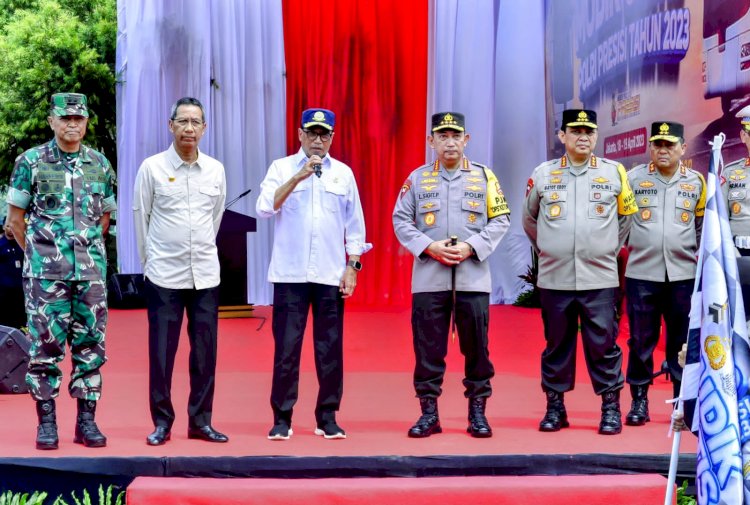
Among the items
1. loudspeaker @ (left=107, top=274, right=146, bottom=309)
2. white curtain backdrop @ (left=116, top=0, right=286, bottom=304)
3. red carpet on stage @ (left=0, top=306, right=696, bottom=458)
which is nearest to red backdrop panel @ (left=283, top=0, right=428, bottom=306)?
white curtain backdrop @ (left=116, top=0, right=286, bottom=304)

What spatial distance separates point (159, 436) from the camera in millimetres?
4180

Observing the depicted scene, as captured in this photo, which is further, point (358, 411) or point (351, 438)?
point (358, 411)

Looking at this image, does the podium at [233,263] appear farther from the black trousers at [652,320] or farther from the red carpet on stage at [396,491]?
the red carpet on stage at [396,491]

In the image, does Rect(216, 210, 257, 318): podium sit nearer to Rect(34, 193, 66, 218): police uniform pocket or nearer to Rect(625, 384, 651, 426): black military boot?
Rect(34, 193, 66, 218): police uniform pocket

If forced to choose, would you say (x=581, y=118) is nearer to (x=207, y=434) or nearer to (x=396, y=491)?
(x=396, y=491)

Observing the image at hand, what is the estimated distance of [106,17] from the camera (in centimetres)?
1309

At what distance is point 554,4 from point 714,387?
7801mm

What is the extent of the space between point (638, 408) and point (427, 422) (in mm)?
1020

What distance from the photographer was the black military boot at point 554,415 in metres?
4.48

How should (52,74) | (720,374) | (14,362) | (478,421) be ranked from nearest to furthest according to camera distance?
(720,374), (478,421), (14,362), (52,74)

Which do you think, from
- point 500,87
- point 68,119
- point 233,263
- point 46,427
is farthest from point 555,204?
point 500,87

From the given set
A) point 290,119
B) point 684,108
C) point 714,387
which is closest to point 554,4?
point 290,119

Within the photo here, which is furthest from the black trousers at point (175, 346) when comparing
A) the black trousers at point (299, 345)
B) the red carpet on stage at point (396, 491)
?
the red carpet on stage at point (396, 491)

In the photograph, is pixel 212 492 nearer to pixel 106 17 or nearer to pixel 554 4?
pixel 554 4
